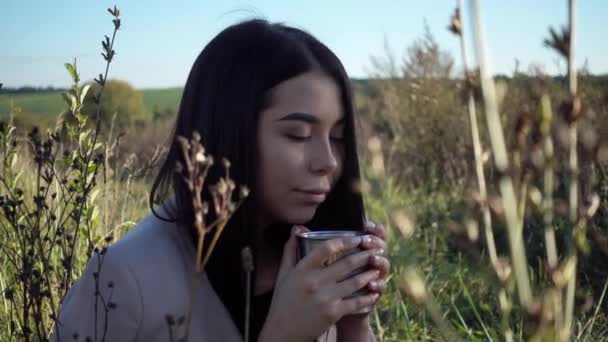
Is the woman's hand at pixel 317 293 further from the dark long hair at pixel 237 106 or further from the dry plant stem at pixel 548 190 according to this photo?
the dry plant stem at pixel 548 190

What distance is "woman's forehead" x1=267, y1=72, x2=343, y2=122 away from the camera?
2.18 metres

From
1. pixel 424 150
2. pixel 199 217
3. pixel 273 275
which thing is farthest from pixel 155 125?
pixel 199 217

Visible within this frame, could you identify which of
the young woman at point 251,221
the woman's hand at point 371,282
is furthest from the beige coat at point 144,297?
the woman's hand at point 371,282

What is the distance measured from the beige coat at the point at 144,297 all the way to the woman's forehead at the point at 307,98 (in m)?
0.49

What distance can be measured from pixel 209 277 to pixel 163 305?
0.17 metres

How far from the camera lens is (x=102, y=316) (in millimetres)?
2029

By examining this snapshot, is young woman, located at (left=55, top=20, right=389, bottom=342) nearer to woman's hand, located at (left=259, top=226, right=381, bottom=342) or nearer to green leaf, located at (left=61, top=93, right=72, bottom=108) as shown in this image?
woman's hand, located at (left=259, top=226, right=381, bottom=342)

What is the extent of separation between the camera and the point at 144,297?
Answer: 206 cm

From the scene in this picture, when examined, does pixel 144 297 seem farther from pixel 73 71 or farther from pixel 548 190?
pixel 548 190

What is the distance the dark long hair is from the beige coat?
72 millimetres

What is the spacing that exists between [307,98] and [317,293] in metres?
0.66

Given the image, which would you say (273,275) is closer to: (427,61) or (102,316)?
(102,316)

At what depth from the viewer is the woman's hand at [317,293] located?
175 centimetres

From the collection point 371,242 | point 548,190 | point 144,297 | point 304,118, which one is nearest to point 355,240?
point 371,242
